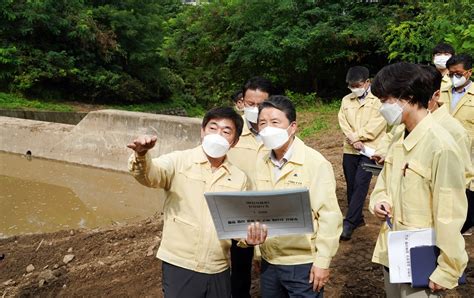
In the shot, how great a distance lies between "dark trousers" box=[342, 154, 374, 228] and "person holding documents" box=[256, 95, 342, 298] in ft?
7.35

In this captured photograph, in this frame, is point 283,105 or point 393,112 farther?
point 283,105

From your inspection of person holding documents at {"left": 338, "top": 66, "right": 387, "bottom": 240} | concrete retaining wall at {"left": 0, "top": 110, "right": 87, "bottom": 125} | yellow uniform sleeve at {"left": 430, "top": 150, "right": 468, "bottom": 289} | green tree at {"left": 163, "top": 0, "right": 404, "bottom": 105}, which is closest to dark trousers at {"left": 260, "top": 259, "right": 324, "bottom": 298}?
yellow uniform sleeve at {"left": 430, "top": 150, "right": 468, "bottom": 289}

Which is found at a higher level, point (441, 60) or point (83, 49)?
point (441, 60)

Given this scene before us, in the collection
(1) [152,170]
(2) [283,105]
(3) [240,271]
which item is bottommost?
(3) [240,271]

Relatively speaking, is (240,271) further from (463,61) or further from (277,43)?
(277,43)

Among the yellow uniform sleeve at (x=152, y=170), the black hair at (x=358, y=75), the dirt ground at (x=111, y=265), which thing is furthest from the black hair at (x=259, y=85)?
the dirt ground at (x=111, y=265)

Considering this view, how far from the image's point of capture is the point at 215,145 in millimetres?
2557

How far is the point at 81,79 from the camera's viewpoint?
53.4ft


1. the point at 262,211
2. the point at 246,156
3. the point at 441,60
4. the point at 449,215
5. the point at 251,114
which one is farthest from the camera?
the point at 441,60

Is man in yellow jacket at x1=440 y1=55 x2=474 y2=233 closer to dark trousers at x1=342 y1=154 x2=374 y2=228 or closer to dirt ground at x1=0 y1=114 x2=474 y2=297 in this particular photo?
dark trousers at x1=342 y1=154 x2=374 y2=228

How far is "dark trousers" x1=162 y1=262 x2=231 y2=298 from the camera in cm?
253

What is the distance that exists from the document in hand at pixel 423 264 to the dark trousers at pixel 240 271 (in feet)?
4.64

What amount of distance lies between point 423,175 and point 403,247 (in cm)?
33

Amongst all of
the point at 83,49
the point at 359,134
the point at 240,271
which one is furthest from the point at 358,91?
the point at 83,49
